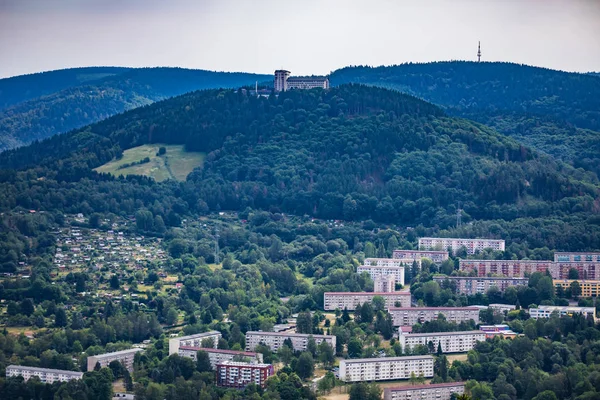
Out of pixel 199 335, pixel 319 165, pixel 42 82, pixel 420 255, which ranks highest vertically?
pixel 42 82

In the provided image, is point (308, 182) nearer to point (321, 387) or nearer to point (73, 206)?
point (73, 206)

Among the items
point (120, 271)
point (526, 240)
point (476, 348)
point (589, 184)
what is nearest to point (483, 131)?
point (589, 184)

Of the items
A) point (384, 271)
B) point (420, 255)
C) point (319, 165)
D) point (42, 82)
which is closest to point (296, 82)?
point (319, 165)

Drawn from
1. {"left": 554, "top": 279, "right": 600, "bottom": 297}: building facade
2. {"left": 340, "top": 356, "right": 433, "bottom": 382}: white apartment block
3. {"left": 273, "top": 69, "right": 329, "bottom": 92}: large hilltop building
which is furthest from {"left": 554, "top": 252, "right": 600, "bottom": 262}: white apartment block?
{"left": 273, "top": 69, "right": 329, "bottom": 92}: large hilltop building

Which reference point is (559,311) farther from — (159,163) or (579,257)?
(159,163)

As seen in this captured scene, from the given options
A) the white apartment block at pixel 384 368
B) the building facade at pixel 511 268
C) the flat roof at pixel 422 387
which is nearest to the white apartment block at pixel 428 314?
the white apartment block at pixel 384 368

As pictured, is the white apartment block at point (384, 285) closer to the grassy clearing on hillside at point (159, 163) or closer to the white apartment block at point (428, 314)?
the white apartment block at point (428, 314)
